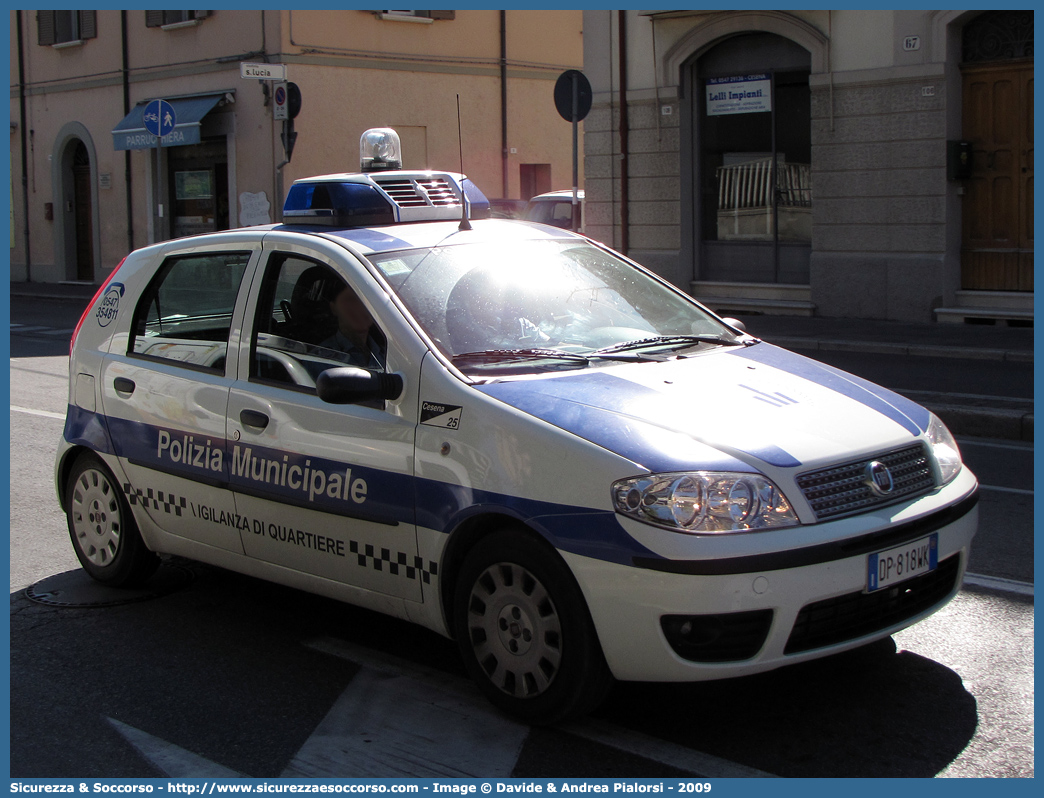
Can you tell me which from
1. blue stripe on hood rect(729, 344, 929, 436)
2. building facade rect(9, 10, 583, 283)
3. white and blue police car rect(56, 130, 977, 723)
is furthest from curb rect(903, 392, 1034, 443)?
building facade rect(9, 10, 583, 283)

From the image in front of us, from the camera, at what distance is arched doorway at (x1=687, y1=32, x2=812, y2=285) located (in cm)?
1644

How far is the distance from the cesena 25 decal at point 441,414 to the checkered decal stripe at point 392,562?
1.52 feet

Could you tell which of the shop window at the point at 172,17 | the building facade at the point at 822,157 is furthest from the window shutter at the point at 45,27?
the building facade at the point at 822,157

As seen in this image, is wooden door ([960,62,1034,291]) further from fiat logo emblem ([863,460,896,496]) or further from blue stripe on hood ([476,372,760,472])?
blue stripe on hood ([476,372,760,472])

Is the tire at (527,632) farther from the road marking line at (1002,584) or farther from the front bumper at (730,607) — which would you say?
the road marking line at (1002,584)

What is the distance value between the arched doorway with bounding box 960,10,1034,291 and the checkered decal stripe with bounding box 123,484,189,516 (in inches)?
481

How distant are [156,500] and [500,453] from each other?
6.61 feet

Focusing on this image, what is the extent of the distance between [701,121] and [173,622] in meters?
14.1

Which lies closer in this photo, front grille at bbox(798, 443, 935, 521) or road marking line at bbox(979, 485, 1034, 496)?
front grille at bbox(798, 443, 935, 521)

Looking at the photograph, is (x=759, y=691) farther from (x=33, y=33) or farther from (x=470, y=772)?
(x=33, y=33)

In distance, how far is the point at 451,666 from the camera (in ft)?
14.2

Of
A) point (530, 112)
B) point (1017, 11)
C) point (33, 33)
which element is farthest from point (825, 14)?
point (33, 33)

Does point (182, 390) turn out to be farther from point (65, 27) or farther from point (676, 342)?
point (65, 27)

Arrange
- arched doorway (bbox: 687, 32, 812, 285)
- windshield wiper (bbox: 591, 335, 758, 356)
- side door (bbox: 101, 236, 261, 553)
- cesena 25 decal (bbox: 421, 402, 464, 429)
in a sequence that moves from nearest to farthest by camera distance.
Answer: cesena 25 decal (bbox: 421, 402, 464, 429)
windshield wiper (bbox: 591, 335, 758, 356)
side door (bbox: 101, 236, 261, 553)
arched doorway (bbox: 687, 32, 812, 285)
